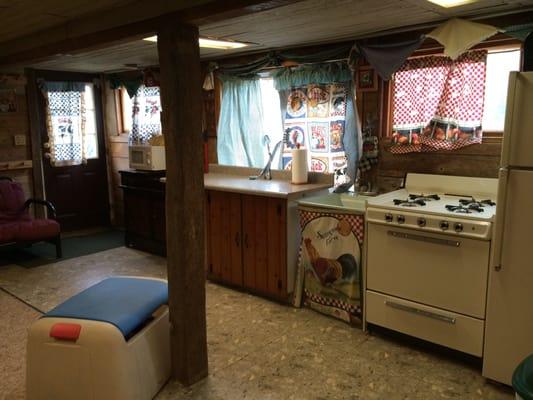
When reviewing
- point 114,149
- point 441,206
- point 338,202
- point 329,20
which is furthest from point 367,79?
point 114,149

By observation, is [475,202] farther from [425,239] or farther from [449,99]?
[449,99]

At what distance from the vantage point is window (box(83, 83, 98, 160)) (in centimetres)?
617

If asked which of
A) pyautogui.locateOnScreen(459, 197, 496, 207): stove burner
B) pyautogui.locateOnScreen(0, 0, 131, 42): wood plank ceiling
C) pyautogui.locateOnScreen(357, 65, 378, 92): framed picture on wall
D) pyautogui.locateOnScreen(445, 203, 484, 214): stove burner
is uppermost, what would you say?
pyautogui.locateOnScreen(0, 0, 131, 42): wood plank ceiling

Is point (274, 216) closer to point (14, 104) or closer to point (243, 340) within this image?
point (243, 340)

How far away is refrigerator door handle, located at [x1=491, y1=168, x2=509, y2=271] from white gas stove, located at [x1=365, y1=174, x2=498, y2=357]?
0.12 meters

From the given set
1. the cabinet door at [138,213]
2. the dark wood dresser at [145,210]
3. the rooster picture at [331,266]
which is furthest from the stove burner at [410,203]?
the cabinet door at [138,213]

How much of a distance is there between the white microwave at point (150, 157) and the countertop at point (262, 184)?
378 millimetres

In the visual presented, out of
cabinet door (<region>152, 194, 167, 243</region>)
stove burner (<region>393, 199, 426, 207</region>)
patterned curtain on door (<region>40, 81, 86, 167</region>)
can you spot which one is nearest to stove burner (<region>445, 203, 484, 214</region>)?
stove burner (<region>393, 199, 426, 207</region>)

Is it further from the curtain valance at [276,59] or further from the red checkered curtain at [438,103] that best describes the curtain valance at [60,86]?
the red checkered curtain at [438,103]

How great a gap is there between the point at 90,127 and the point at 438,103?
462 centimetres

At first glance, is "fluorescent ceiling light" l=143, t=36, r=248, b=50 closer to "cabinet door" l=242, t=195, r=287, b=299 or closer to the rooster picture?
"cabinet door" l=242, t=195, r=287, b=299

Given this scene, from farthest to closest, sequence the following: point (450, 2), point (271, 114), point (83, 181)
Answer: point (83, 181) → point (271, 114) → point (450, 2)

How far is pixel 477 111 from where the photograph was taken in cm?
325

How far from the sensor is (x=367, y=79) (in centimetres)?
373
